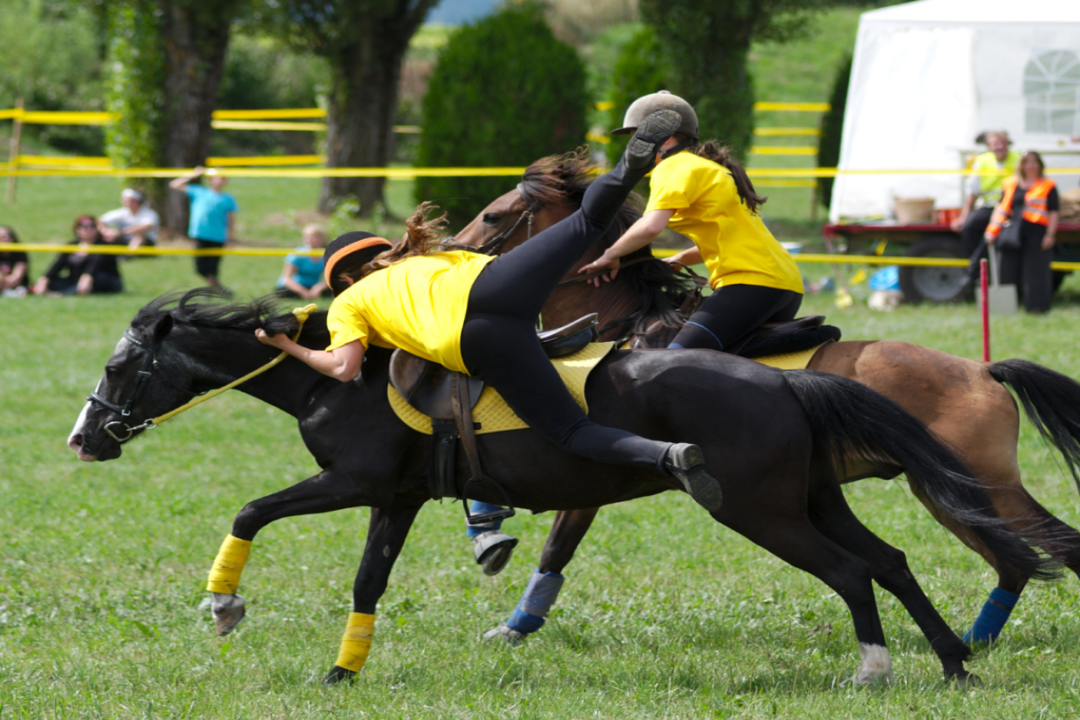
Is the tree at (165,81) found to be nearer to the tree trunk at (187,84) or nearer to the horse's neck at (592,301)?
the tree trunk at (187,84)

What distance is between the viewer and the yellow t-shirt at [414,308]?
3.99m

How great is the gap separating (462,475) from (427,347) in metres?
0.58

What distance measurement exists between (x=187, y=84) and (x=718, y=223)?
15.8m

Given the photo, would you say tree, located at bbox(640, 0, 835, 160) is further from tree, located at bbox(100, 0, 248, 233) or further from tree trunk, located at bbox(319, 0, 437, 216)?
tree, located at bbox(100, 0, 248, 233)

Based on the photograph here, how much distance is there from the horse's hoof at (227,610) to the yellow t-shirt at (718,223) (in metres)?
2.34

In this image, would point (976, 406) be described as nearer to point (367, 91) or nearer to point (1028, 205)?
point (1028, 205)

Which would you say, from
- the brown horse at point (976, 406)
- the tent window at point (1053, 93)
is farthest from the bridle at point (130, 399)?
the tent window at point (1053, 93)

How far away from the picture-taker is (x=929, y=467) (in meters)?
4.14

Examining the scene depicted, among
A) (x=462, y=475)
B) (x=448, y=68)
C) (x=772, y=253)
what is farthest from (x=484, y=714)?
(x=448, y=68)

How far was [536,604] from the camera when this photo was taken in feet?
16.6

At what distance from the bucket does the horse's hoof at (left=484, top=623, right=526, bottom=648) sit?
35.4ft

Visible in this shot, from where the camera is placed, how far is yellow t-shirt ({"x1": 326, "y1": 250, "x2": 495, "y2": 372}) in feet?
13.1

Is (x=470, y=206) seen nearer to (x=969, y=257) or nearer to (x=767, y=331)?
(x=969, y=257)

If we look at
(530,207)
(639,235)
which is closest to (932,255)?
(530,207)
